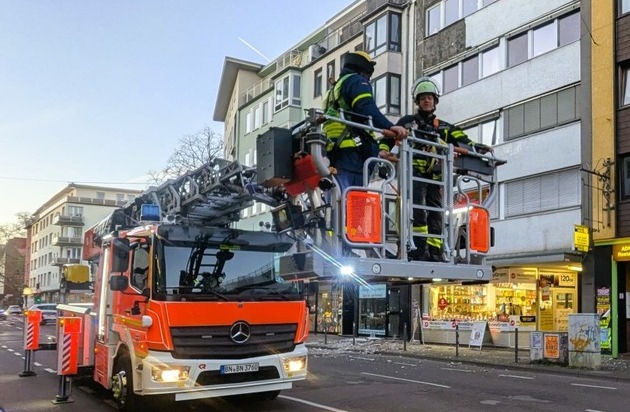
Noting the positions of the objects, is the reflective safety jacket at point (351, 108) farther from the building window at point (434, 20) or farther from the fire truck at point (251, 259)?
the building window at point (434, 20)

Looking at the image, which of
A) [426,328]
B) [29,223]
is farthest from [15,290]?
[426,328]

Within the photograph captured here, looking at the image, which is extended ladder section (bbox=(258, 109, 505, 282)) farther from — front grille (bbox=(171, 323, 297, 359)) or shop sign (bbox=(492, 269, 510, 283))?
shop sign (bbox=(492, 269, 510, 283))

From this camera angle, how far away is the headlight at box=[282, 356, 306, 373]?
8.84 metres

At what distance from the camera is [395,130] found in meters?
5.20

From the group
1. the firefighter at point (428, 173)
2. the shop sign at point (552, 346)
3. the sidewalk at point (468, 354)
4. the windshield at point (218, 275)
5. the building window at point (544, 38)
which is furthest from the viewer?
the building window at point (544, 38)

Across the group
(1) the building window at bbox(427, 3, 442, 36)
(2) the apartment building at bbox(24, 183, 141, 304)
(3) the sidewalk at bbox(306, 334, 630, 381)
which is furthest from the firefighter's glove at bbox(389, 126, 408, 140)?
(2) the apartment building at bbox(24, 183, 141, 304)

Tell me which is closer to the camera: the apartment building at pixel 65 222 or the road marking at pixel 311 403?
the road marking at pixel 311 403

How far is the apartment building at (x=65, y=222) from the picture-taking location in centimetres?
8924

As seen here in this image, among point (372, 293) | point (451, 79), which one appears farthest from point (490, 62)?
point (372, 293)

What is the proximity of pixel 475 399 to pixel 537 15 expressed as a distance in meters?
16.0

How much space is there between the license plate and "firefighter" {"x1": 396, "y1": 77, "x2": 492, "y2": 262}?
3.78 metres

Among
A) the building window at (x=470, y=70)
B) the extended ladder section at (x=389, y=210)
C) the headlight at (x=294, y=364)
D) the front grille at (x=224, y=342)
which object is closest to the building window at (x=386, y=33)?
the building window at (x=470, y=70)

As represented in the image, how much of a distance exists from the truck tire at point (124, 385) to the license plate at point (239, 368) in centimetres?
114

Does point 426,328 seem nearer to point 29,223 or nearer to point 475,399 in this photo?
point 475,399
